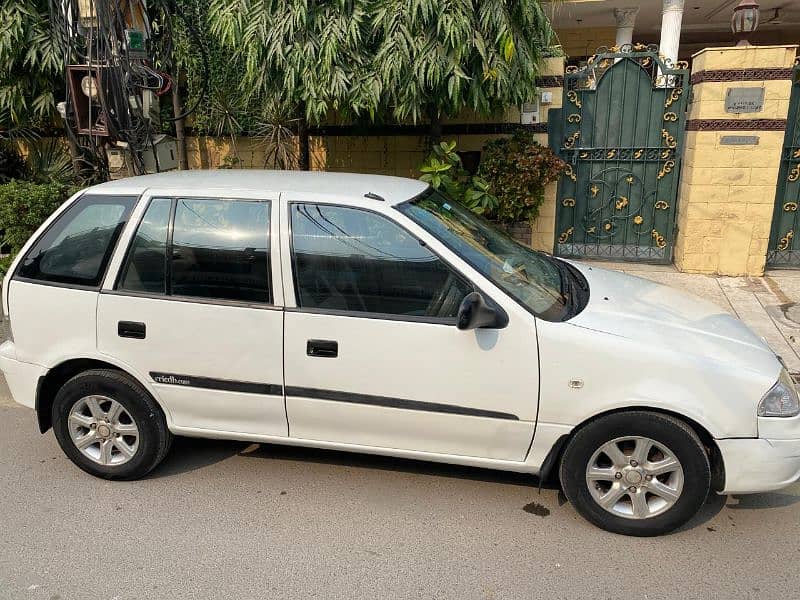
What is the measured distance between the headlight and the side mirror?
4.21ft

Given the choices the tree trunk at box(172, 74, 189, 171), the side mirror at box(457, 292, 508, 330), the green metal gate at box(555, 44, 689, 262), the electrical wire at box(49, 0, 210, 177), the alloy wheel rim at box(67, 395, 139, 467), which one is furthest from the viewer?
the tree trunk at box(172, 74, 189, 171)

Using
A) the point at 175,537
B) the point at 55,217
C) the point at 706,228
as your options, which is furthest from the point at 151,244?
the point at 706,228

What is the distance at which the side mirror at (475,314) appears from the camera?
9.90ft

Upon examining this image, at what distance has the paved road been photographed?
2.90 metres

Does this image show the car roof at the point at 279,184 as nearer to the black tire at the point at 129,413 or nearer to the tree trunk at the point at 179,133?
the black tire at the point at 129,413

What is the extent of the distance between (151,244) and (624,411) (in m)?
2.61

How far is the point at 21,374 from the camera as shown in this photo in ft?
12.4

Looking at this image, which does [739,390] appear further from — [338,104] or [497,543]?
[338,104]

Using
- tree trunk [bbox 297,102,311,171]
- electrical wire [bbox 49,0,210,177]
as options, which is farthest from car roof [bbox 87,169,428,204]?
tree trunk [bbox 297,102,311,171]

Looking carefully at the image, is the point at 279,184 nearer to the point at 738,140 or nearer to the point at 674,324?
the point at 674,324

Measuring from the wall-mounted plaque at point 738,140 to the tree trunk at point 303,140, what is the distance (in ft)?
16.1

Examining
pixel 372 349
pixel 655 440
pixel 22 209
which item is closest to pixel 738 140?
pixel 655 440

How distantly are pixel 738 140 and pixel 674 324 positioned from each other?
501 cm

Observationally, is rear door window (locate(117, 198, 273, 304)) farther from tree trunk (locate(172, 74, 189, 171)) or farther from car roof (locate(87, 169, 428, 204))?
tree trunk (locate(172, 74, 189, 171))
